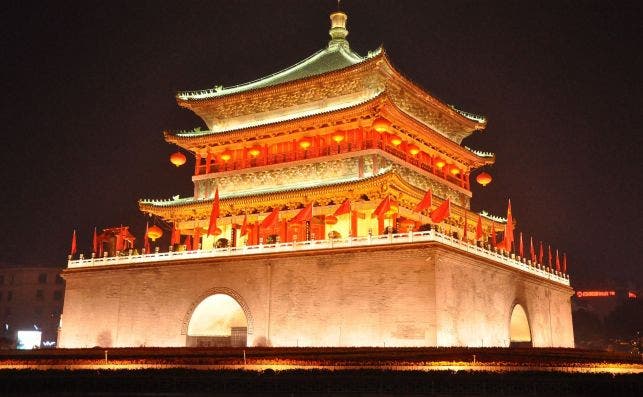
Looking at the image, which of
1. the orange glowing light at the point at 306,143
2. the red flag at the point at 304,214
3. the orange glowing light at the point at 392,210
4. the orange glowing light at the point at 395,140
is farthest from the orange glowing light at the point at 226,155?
the orange glowing light at the point at 392,210

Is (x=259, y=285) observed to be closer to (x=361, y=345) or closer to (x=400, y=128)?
(x=361, y=345)

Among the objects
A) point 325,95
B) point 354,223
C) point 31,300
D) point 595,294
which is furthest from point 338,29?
point 595,294

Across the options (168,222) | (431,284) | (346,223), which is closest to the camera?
(431,284)

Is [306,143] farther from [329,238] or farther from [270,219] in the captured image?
[329,238]

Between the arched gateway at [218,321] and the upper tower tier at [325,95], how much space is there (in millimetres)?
8203

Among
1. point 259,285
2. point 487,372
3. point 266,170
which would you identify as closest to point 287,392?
point 487,372

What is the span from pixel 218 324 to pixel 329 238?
638 cm

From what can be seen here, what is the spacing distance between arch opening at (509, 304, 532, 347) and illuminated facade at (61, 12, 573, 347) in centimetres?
8

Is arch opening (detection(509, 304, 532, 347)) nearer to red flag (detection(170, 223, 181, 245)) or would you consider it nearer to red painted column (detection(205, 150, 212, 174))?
red flag (detection(170, 223, 181, 245))

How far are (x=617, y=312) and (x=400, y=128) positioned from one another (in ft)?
120

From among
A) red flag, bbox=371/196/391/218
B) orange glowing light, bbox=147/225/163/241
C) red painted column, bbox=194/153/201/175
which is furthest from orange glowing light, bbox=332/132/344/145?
orange glowing light, bbox=147/225/163/241

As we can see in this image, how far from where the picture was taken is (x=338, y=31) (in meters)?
34.5

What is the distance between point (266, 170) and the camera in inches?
1181

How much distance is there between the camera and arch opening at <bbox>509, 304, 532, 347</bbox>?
27.5m
